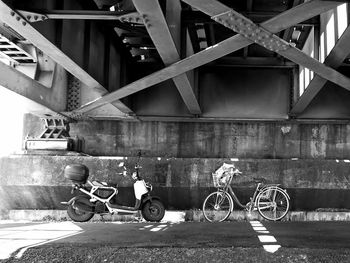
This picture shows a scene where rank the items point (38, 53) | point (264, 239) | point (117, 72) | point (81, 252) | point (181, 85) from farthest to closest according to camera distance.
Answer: point (117, 72) → point (38, 53) → point (181, 85) → point (264, 239) → point (81, 252)

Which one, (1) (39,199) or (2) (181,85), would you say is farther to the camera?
(1) (39,199)

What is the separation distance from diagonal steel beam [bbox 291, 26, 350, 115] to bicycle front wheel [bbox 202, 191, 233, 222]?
2.85 m

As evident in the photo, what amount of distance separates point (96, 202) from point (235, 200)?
11.1 ft

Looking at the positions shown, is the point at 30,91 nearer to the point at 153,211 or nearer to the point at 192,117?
the point at 153,211

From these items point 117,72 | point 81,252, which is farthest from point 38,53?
point 81,252

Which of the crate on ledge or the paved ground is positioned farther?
the crate on ledge

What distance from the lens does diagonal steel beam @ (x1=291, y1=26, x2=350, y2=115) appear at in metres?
6.71

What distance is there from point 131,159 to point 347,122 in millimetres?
5843

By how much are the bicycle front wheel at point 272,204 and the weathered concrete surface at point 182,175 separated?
710 millimetres

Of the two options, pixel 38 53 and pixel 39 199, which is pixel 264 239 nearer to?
pixel 38 53

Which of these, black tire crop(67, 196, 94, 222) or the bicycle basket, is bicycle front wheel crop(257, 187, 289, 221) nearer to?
the bicycle basket

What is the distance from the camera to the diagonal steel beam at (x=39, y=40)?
5.89 metres

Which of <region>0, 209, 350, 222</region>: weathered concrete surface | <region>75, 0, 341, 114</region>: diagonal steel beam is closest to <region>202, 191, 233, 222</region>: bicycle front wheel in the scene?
<region>0, 209, 350, 222</region>: weathered concrete surface

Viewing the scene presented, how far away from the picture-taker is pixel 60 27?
7172 mm
